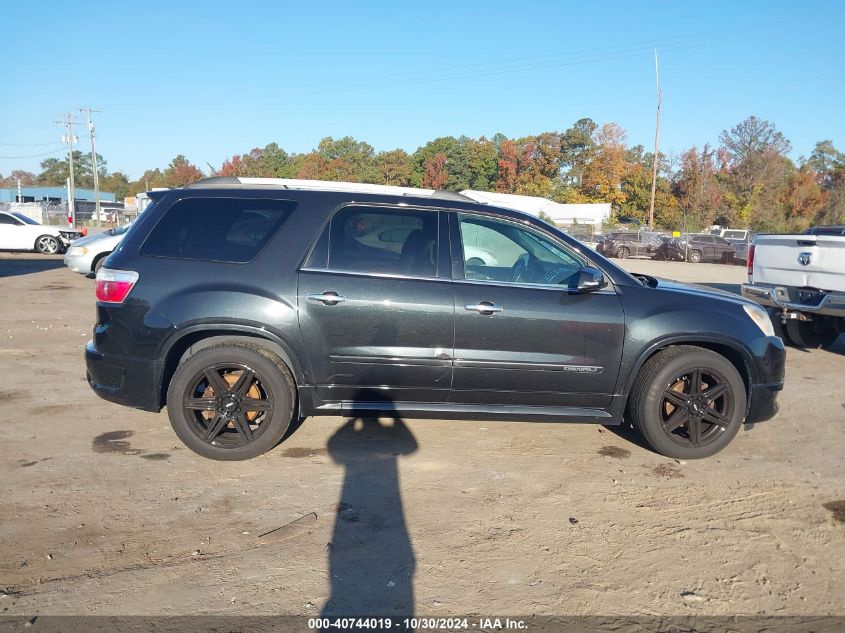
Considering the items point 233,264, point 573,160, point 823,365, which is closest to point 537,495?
point 233,264

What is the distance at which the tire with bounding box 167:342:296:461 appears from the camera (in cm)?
448

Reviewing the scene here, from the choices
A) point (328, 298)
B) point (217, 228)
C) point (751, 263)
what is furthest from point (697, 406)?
point (751, 263)

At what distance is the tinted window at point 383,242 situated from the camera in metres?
4.59

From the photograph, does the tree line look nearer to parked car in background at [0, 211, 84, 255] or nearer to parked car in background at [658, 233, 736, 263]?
parked car in background at [658, 233, 736, 263]

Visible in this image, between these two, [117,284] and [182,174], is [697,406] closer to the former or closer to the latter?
[117,284]

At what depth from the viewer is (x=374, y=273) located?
4562 millimetres

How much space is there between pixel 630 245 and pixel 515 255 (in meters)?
33.3

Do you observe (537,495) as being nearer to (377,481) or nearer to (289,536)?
(377,481)

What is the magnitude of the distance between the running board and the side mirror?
880 millimetres

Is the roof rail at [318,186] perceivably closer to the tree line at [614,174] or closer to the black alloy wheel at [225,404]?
the black alloy wheel at [225,404]

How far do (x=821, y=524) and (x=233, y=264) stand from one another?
161 inches

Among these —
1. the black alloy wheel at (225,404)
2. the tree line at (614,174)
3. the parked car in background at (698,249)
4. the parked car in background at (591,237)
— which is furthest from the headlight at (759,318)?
the tree line at (614,174)

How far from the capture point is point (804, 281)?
826 cm

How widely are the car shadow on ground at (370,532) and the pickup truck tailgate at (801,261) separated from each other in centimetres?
595
